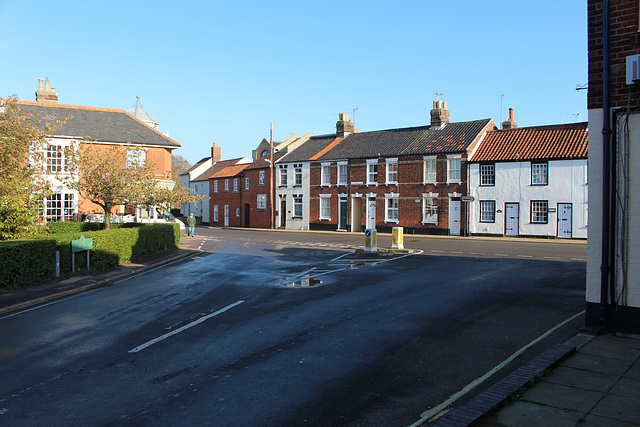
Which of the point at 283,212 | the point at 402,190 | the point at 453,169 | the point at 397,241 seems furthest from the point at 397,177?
the point at 397,241

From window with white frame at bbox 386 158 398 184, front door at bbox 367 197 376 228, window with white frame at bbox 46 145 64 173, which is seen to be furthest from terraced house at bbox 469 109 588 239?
window with white frame at bbox 46 145 64 173

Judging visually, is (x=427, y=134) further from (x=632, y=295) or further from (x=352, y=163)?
(x=632, y=295)

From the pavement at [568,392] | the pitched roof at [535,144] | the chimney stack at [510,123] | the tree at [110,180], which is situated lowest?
the pavement at [568,392]

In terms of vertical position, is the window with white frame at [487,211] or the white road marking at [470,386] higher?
the window with white frame at [487,211]

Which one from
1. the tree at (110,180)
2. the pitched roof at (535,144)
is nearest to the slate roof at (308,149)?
the pitched roof at (535,144)

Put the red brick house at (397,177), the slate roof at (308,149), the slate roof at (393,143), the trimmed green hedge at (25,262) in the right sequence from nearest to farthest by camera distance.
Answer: the trimmed green hedge at (25,262) → the red brick house at (397,177) → the slate roof at (393,143) → the slate roof at (308,149)

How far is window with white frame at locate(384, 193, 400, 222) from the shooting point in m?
41.2

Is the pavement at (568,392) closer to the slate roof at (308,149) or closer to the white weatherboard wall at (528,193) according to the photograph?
the white weatherboard wall at (528,193)

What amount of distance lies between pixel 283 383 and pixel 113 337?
13.4 feet

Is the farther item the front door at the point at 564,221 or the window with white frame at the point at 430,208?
the window with white frame at the point at 430,208

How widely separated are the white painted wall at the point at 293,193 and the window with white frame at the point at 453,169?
15.3 meters

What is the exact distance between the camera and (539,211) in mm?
33938

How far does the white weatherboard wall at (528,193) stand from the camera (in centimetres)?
3209

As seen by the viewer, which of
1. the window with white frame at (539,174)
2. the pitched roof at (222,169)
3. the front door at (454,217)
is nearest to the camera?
the window with white frame at (539,174)
